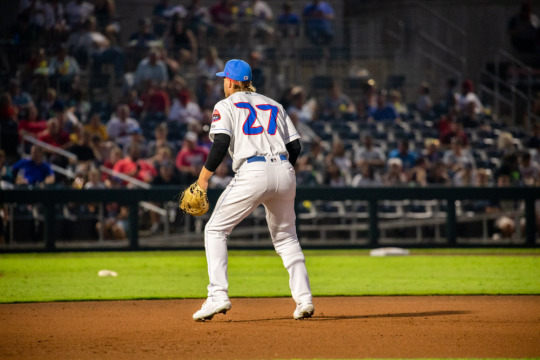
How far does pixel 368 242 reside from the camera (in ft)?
53.9

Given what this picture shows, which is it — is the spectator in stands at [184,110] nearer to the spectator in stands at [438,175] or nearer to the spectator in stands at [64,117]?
the spectator in stands at [64,117]

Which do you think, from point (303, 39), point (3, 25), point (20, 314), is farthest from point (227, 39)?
point (20, 314)

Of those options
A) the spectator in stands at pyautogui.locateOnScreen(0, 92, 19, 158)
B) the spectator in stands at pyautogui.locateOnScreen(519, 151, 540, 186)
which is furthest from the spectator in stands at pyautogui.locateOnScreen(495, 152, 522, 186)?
the spectator in stands at pyautogui.locateOnScreen(0, 92, 19, 158)

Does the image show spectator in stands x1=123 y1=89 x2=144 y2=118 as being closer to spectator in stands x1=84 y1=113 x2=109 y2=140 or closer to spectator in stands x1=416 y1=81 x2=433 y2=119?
spectator in stands x1=84 y1=113 x2=109 y2=140

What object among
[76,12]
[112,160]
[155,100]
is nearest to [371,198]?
[112,160]

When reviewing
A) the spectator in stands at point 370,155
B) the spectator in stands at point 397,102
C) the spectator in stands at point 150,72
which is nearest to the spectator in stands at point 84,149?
the spectator in stands at point 150,72

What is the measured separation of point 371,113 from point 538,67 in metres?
6.83

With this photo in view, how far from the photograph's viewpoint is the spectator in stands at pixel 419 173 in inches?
684

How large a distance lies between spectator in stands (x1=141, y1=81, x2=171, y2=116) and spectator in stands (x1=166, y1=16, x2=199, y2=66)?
170 centimetres

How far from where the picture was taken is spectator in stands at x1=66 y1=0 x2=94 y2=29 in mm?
20797

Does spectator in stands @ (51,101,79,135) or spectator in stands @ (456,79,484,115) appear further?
spectator in stands @ (456,79,484,115)

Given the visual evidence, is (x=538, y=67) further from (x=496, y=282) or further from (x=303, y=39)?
(x=496, y=282)

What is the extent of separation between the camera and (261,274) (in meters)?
12.1

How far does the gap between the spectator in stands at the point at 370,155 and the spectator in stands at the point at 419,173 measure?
0.65 meters
